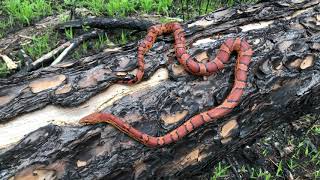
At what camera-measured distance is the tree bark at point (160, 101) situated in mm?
3502

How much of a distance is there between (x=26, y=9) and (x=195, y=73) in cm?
365

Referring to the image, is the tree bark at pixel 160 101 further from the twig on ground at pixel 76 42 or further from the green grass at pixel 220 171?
the twig on ground at pixel 76 42

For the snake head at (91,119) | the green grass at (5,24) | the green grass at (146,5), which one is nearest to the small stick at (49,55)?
the green grass at (5,24)

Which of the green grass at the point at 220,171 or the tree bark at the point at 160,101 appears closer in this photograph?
the tree bark at the point at 160,101

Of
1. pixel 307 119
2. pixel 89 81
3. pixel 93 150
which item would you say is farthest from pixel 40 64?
pixel 307 119

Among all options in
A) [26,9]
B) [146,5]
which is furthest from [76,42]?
[146,5]

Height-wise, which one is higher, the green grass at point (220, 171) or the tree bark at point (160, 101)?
the tree bark at point (160, 101)

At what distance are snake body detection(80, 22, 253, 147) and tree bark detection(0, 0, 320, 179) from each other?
66 mm

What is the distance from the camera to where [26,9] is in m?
6.55

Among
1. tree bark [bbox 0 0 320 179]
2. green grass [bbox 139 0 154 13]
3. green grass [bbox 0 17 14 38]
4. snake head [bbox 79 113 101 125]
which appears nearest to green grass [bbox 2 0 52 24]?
green grass [bbox 0 17 14 38]

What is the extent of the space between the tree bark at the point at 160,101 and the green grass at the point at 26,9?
9.22ft

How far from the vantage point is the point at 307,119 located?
5.72 m

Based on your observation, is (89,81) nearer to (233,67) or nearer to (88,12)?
(233,67)

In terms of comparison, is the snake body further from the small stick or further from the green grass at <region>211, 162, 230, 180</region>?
the small stick
